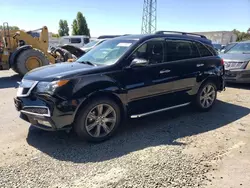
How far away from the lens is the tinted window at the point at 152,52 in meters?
4.56

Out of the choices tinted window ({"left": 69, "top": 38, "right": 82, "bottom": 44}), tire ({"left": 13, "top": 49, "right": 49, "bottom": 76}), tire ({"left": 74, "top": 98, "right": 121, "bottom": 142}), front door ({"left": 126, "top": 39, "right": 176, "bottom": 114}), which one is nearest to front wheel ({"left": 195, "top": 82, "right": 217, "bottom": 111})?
front door ({"left": 126, "top": 39, "right": 176, "bottom": 114})

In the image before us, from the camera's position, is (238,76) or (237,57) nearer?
(238,76)

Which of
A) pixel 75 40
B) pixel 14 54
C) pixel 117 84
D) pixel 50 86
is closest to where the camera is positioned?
pixel 50 86

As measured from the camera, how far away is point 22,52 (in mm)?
10211

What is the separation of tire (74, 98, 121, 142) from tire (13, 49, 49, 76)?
7.29 m

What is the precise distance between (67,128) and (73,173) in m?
0.82

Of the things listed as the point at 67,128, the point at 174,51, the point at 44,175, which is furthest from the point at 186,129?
the point at 44,175

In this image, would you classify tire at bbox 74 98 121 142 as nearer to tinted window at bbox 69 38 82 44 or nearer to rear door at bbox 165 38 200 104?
rear door at bbox 165 38 200 104

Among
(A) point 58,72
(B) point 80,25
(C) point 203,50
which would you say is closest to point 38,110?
(A) point 58,72

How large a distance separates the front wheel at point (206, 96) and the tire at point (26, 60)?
7.25m

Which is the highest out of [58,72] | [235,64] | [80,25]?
[80,25]

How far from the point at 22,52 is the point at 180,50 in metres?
7.37

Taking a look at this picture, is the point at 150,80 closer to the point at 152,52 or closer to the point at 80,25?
the point at 152,52

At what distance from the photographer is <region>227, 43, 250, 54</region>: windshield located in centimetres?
953
